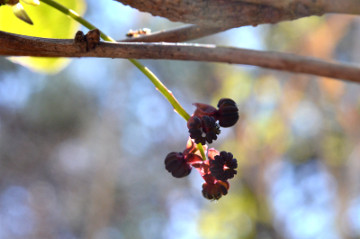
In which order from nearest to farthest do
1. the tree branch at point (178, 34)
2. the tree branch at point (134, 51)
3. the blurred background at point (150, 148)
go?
the tree branch at point (134, 51) → the tree branch at point (178, 34) → the blurred background at point (150, 148)

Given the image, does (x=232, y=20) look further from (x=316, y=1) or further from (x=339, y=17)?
(x=339, y=17)

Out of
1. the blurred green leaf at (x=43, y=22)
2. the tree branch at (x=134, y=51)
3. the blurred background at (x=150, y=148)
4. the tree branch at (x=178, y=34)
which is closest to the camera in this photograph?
the tree branch at (x=134, y=51)

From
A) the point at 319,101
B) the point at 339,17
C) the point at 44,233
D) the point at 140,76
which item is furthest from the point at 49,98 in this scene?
the point at 339,17

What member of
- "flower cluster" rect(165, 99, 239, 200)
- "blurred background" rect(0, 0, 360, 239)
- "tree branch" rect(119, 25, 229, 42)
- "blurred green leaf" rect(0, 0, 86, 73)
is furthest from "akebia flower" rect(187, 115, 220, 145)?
"blurred background" rect(0, 0, 360, 239)

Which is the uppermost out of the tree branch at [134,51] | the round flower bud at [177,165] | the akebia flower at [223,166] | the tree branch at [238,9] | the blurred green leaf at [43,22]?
the blurred green leaf at [43,22]

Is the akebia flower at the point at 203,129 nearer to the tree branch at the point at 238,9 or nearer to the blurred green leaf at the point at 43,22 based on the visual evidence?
the tree branch at the point at 238,9

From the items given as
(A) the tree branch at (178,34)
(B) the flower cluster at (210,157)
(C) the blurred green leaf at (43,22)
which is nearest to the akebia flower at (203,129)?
(B) the flower cluster at (210,157)

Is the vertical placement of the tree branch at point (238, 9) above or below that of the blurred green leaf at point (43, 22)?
below
